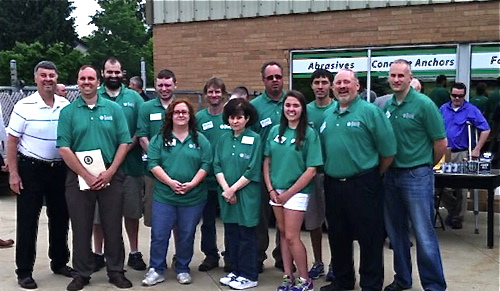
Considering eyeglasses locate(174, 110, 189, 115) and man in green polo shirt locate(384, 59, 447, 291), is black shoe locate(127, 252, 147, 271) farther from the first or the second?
man in green polo shirt locate(384, 59, 447, 291)

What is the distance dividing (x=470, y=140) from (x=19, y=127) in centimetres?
561

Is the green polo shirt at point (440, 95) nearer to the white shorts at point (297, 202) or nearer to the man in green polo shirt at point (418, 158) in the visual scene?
the man in green polo shirt at point (418, 158)

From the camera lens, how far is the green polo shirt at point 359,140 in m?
4.68

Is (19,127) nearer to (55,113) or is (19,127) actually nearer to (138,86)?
(55,113)

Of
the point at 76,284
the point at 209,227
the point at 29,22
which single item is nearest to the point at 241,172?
the point at 209,227

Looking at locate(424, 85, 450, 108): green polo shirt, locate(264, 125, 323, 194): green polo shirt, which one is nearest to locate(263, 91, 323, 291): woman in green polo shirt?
locate(264, 125, 323, 194): green polo shirt

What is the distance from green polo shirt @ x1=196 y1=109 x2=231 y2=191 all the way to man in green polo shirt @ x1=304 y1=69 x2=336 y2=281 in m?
0.90

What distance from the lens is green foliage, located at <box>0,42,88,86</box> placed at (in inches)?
1200

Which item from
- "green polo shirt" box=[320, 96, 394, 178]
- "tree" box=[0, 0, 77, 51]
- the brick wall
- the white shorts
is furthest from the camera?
"tree" box=[0, 0, 77, 51]

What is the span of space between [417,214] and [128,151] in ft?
9.05

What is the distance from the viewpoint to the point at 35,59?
3195cm

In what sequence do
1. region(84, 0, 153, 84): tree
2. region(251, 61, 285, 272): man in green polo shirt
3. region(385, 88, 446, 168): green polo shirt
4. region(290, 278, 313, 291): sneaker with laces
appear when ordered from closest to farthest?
region(385, 88, 446, 168): green polo shirt → region(290, 278, 313, 291): sneaker with laces → region(251, 61, 285, 272): man in green polo shirt → region(84, 0, 153, 84): tree

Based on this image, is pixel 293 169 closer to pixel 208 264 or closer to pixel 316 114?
pixel 316 114

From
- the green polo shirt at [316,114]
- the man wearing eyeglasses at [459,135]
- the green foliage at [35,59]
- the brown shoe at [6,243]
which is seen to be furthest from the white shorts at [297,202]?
the green foliage at [35,59]
